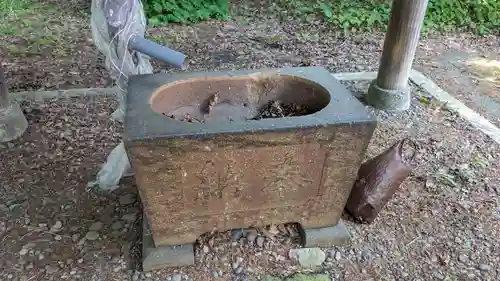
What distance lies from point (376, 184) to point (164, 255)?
1211 millimetres

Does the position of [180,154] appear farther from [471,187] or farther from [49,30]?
[49,30]

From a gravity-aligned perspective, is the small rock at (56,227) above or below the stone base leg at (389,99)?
below

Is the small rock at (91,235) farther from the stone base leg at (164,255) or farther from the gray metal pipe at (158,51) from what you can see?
the gray metal pipe at (158,51)

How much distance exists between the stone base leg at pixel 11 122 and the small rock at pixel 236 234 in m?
1.91

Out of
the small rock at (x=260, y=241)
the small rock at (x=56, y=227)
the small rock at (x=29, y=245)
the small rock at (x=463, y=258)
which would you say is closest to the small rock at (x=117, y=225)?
the small rock at (x=56, y=227)

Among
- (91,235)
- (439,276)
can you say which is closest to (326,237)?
(439,276)

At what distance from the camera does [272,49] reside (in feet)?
16.4

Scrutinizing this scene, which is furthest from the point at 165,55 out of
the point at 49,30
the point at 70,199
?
the point at 49,30

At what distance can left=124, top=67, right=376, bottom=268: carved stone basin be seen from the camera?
1753 millimetres

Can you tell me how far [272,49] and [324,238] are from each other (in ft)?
10.5

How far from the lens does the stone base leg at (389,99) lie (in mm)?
3590

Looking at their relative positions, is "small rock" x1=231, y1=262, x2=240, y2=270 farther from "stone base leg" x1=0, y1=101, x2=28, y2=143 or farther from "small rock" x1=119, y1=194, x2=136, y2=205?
"stone base leg" x1=0, y1=101, x2=28, y2=143

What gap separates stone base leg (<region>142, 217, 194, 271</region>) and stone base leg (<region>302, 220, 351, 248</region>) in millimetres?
613

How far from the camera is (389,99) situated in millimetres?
3600
